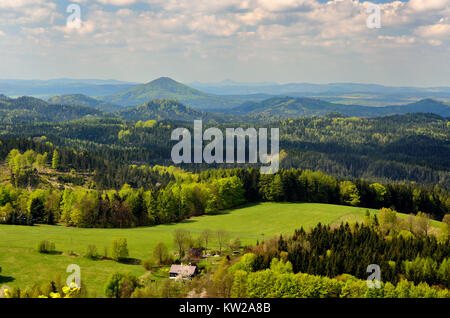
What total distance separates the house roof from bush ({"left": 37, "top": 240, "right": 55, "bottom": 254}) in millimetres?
26604

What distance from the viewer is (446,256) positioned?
6431 centimetres

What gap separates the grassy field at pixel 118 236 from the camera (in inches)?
2452

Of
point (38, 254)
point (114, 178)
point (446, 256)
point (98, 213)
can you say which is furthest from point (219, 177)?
point (446, 256)

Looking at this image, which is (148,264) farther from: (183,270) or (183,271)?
(183,271)

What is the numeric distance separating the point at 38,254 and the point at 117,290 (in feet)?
90.6

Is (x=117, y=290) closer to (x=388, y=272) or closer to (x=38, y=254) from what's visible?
(x=38, y=254)

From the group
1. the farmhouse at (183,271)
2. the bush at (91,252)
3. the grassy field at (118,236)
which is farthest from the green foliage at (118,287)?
the bush at (91,252)

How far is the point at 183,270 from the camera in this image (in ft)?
204

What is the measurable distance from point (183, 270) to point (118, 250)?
15.4m

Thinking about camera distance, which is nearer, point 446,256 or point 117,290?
point 117,290

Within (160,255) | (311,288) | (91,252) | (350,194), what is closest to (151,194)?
(91,252)

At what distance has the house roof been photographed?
61287 millimetres

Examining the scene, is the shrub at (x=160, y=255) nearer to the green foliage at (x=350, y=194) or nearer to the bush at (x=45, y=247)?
the bush at (x=45, y=247)
